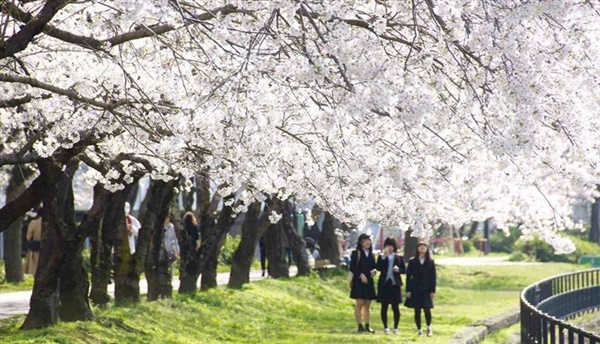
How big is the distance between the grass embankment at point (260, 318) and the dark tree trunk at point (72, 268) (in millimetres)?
327

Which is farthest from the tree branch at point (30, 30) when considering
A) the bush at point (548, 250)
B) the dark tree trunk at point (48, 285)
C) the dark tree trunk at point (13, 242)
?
the bush at point (548, 250)

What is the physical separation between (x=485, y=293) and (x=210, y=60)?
25192 mm

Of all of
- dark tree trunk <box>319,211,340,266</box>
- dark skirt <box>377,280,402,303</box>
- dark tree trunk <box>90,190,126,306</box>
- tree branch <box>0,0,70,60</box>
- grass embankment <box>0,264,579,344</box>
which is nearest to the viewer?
tree branch <box>0,0,70,60</box>

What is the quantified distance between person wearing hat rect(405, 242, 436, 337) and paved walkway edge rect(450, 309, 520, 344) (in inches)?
28.1

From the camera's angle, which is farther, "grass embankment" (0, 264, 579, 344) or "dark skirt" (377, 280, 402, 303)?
"dark skirt" (377, 280, 402, 303)

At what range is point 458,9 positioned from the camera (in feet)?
31.3

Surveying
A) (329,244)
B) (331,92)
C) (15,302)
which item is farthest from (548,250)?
(331,92)

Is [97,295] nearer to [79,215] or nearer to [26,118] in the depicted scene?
[26,118]

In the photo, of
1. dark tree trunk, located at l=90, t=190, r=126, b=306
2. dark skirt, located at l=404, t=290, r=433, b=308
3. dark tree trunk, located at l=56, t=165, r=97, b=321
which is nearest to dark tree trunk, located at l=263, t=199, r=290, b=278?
dark skirt, located at l=404, t=290, r=433, b=308

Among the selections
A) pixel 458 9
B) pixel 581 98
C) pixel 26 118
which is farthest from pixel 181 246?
pixel 458 9

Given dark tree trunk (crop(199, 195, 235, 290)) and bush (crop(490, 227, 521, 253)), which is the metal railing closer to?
dark tree trunk (crop(199, 195, 235, 290))

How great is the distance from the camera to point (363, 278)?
829 inches

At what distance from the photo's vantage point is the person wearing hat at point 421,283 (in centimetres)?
2077

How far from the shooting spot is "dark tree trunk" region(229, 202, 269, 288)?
2634cm
